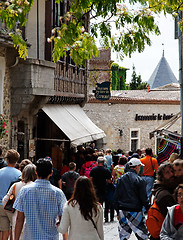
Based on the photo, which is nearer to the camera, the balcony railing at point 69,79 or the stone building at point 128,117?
the balcony railing at point 69,79

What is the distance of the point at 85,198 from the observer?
486 centimetres

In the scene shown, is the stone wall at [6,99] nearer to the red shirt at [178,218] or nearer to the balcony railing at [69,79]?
the balcony railing at [69,79]

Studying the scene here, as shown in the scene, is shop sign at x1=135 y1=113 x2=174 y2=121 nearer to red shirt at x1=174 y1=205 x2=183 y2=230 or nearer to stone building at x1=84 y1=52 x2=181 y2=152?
stone building at x1=84 y1=52 x2=181 y2=152

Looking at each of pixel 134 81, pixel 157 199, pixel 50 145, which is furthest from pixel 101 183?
pixel 134 81

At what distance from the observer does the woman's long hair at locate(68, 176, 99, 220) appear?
190 inches

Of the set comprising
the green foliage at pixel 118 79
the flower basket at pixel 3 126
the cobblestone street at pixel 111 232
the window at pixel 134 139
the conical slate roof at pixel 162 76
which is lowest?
the cobblestone street at pixel 111 232

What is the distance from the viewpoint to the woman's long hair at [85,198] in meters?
4.83

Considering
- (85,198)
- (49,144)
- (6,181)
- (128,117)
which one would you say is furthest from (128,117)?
(85,198)

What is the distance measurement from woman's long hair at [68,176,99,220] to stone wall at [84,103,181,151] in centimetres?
2068

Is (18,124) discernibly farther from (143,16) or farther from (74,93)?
(143,16)

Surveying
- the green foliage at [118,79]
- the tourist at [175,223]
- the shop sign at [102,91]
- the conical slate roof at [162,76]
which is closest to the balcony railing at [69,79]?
the shop sign at [102,91]

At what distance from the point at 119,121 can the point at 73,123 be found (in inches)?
454

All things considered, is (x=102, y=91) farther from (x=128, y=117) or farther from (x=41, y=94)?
(x=128, y=117)

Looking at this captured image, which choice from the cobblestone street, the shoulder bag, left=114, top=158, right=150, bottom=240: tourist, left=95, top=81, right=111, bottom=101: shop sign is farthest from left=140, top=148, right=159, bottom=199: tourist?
left=95, top=81, right=111, bottom=101: shop sign
